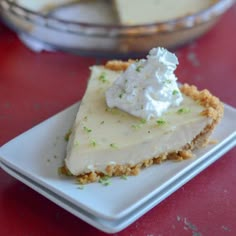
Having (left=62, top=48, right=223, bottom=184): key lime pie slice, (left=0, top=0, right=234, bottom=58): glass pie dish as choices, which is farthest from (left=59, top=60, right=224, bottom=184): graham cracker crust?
(left=0, top=0, right=234, bottom=58): glass pie dish

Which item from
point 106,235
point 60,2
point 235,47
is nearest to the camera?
point 106,235

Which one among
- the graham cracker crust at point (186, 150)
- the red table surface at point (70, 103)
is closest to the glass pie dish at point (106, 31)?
the red table surface at point (70, 103)

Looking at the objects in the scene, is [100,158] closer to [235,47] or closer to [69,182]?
[69,182]

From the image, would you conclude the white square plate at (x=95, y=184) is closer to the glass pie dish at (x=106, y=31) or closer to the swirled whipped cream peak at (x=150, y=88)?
the swirled whipped cream peak at (x=150, y=88)

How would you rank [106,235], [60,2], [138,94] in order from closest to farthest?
[106,235], [138,94], [60,2]

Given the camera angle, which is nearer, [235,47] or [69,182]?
[69,182]

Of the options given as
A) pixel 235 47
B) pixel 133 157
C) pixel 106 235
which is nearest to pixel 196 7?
pixel 235 47

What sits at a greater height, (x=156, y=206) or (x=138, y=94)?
(x=138, y=94)

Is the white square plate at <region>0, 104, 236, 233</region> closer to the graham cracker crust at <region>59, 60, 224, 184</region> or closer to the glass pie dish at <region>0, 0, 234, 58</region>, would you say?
the graham cracker crust at <region>59, 60, 224, 184</region>
